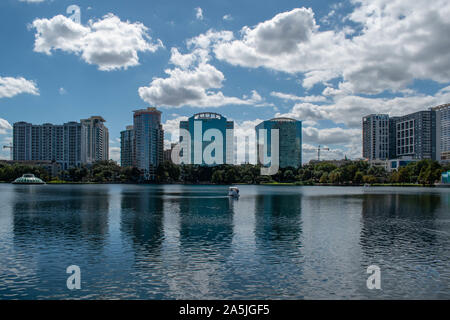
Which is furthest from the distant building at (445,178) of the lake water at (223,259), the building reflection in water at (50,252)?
the building reflection in water at (50,252)

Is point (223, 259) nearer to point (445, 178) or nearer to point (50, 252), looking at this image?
point (50, 252)

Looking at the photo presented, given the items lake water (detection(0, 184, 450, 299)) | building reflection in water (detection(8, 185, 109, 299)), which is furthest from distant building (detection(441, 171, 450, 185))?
building reflection in water (detection(8, 185, 109, 299))

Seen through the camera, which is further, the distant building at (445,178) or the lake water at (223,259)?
the distant building at (445,178)

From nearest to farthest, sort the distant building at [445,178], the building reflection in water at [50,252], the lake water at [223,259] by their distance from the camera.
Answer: the lake water at [223,259]
the building reflection in water at [50,252]
the distant building at [445,178]

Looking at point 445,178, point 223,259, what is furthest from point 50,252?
point 445,178

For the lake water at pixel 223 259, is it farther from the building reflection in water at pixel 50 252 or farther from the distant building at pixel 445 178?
the distant building at pixel 445 178

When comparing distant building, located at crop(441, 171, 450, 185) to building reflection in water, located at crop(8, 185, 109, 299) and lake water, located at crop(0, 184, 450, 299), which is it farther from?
building reflection in water, located at crop(8, 185, 109, 299)

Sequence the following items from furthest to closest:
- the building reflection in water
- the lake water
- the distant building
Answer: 1. the distant building
2. the building reflection in water
3. the lake water

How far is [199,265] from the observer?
2452cm

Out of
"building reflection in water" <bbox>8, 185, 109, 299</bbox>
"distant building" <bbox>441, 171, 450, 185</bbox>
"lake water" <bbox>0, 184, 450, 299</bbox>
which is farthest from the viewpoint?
"distant building" <bbox>441, 171, 450, 185</bbox>

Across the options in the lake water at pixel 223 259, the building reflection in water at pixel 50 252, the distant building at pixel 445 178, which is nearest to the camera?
the lake water at pixel 223 259

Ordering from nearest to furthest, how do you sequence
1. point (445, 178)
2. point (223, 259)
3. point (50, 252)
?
point (223, 259)
point (50, 252)
point (445, 178)

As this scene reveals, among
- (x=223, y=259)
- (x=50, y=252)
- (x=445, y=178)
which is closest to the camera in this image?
(x=223, y=259)
